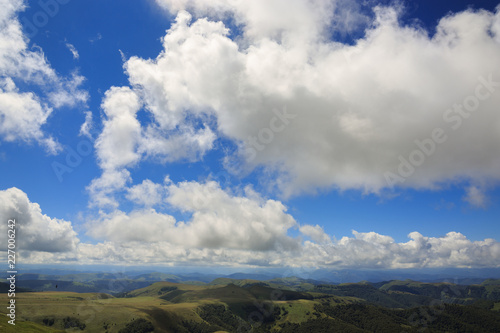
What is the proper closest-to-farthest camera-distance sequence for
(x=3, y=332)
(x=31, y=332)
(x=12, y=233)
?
1. (x=12, y=233)
2. (x=3, y=332)
3. (x=31, y=332)

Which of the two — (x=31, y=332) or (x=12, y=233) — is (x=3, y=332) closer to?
(x=31, y=332)

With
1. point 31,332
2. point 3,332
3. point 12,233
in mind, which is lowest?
point 31,332

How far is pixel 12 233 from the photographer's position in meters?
98.4

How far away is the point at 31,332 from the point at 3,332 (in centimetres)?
2942

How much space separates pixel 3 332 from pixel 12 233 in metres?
115

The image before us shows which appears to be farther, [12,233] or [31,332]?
[31,332]

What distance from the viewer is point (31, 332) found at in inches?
7234

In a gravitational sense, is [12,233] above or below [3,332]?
above

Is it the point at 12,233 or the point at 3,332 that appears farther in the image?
the point at 3,332

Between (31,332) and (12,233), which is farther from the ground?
(12,233)

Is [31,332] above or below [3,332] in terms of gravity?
below

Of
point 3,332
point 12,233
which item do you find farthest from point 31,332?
point 12,233

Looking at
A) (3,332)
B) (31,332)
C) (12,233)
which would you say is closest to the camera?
(12,233)
